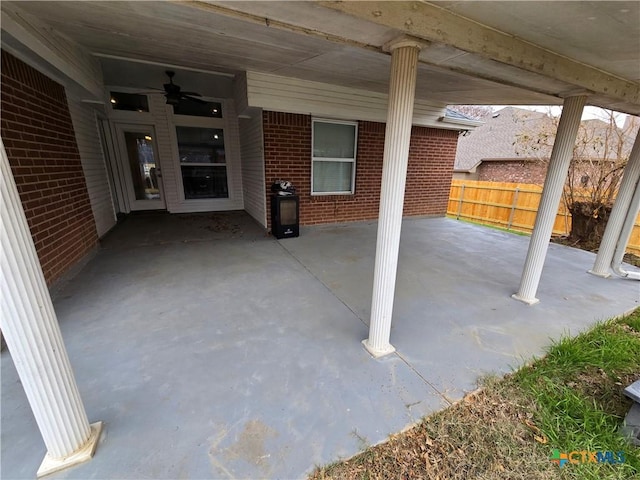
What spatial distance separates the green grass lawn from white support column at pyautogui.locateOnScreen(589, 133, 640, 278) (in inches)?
99.6

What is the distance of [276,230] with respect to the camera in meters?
5.18

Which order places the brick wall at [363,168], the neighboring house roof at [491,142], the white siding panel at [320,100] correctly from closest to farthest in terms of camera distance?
the white siding panel at [320,100] < the brick wall at [363,168] < the neighboring house roof at [491,142]

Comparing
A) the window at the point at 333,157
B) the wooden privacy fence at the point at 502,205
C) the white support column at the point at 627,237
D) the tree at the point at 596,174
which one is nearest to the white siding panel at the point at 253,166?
the window at the point at 333,157

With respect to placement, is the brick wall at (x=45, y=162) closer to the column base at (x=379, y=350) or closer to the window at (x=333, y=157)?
the column base at (x=379, y=350)

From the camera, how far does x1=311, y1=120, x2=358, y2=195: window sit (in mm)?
5676

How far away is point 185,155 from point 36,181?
4.37 metres

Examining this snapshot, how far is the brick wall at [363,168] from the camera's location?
5.27 meters

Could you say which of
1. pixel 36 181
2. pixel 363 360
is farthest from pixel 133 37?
pixel 363 360

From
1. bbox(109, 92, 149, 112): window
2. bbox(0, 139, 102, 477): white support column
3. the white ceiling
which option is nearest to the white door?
bbox(109, 92, 149, 112): window

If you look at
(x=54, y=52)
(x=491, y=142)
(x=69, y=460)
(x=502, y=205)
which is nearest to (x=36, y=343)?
(x=69, y=460)

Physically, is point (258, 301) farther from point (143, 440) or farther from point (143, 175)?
point (143, 175)

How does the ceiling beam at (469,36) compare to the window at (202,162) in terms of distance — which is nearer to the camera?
the ceiling beam at (469,36)

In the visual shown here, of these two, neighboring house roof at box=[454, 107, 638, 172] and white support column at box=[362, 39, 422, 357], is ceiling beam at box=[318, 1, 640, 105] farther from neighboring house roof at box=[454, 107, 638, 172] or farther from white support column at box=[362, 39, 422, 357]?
neighboring house roof at box=[454, 107, 638, 172]

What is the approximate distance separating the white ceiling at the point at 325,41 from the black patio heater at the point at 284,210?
193cm
